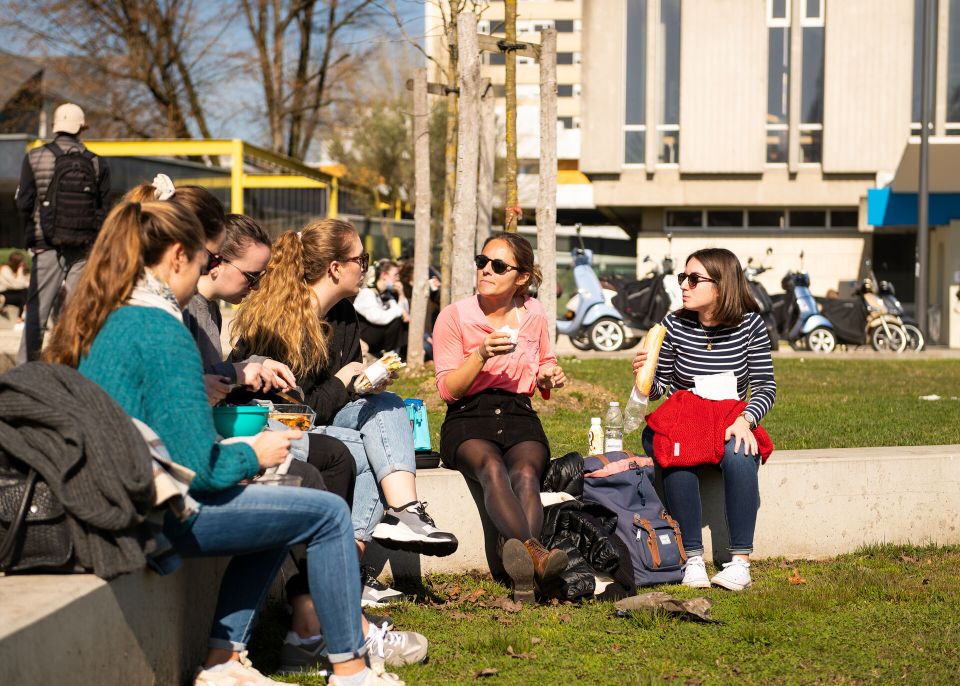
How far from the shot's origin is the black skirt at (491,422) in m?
5.74

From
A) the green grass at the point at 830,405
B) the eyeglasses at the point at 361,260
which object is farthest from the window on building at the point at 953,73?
the eyeglasses at the point at 361,260

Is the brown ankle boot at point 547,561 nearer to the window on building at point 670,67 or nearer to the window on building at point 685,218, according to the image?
the window on building at point 670,67

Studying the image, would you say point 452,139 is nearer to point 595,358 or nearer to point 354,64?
point 595,358

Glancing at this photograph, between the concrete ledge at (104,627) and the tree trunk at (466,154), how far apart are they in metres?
6.20

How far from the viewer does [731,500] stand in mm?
5738

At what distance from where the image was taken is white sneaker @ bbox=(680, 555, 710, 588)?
18.5 ft

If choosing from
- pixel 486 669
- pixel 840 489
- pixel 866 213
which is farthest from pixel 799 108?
Result: pixel 486 669

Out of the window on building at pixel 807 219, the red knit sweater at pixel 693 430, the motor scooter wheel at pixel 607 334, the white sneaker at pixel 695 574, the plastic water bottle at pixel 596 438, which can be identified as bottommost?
the motor scooter wheel at pixel 607 334

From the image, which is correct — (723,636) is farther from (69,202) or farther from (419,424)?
(69,202)

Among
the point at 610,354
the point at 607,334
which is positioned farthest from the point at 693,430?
the point at 607,334

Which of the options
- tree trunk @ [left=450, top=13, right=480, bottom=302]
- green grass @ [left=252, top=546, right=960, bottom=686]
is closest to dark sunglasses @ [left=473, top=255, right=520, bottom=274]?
green grass @ [left=252, top=546, right=960, bottom=686]

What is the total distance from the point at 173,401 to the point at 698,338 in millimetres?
3245

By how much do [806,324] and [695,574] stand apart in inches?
599

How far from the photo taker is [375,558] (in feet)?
18.7
